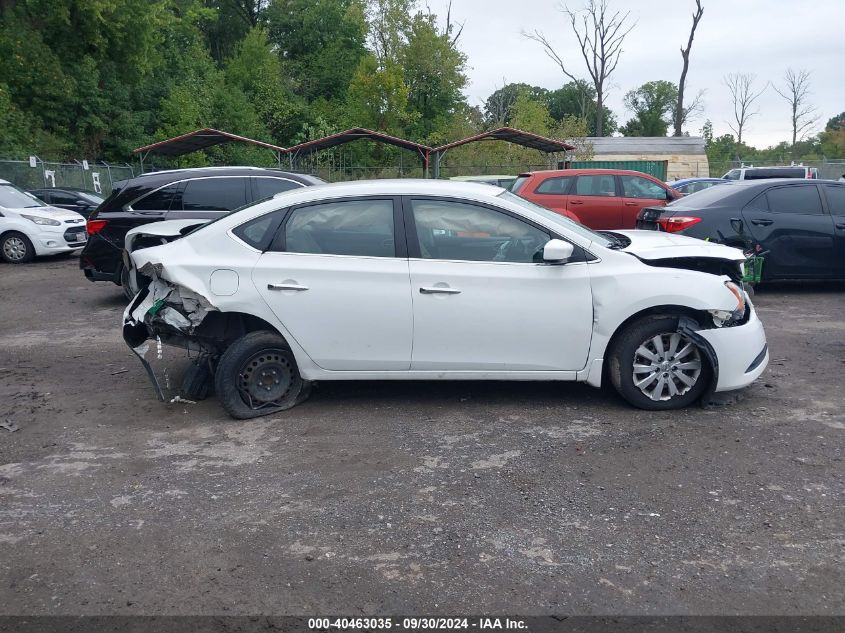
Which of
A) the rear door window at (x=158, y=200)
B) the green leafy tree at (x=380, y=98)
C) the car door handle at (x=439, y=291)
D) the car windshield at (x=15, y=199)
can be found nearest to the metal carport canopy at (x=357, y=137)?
the car windshield at (x=15, y=199)

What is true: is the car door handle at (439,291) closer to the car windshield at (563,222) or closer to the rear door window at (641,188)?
the car windshield at (563,222)

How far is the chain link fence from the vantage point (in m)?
24.7

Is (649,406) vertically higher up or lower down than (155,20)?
lower down

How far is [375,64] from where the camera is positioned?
1610 inches

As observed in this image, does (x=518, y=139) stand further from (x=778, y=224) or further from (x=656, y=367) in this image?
(x=656, y=367)

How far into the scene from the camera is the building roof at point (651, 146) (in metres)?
47.1

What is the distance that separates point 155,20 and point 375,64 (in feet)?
38.9

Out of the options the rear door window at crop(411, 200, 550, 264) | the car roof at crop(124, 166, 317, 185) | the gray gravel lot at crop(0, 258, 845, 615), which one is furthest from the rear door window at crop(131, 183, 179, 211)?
the rear door window at crop(411, 200, 550, 264)

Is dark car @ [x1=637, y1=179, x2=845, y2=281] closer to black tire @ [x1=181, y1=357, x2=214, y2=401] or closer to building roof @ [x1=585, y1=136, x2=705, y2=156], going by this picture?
black tire @ [x1=181, y1=357, x2=214, y2=401]

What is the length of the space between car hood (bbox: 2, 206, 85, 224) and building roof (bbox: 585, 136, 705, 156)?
35.5 meters

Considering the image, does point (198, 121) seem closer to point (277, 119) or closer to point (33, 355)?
point (277, 119)

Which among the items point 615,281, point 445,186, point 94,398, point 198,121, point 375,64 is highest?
point 375,64

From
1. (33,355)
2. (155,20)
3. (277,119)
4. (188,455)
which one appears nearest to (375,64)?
(277,119)

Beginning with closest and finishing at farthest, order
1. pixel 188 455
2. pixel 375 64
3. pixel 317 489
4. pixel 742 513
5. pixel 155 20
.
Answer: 1. pixel 742 513
2. pixel 317 489
3. pixel 188 455
4. pixel 155 20
5. pixel 375 64
